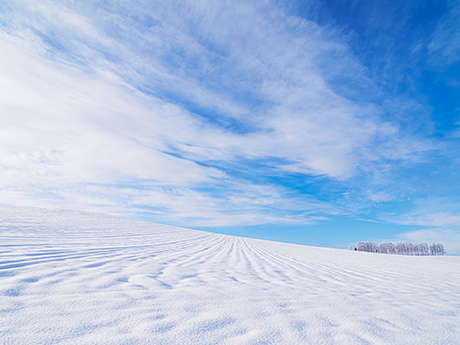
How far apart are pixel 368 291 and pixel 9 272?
3.90 metres

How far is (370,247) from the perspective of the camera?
120 ft

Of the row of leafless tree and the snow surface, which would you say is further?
the row of leafless tree

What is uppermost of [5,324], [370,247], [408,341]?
[370,247]

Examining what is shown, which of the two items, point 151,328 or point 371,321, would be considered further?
point 371,321

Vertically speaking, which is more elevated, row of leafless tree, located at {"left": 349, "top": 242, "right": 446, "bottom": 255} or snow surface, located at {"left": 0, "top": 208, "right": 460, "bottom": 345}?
row of leafless tree, located at {"left": 349, "top": 242, "right": 446, "bottom": 255}

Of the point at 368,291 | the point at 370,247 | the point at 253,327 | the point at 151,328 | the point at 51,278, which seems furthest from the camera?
the point at 370,247

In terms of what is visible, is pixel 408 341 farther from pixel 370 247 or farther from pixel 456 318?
pixel 370 247

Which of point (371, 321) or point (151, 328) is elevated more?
point (371, 321)

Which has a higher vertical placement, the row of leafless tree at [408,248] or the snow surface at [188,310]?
the row of leafless tree at [408,248]

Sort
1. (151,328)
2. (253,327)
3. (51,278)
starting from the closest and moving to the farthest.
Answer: (151,328), (253,327), (51,278)

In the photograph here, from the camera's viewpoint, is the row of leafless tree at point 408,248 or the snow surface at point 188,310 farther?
the row of leafless tree at point 408,248

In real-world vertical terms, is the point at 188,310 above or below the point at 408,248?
below

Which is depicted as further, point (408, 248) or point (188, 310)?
point (408, 248)

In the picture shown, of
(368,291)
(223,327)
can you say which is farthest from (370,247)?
(223,327)
